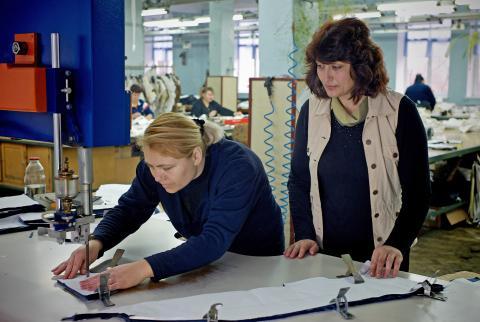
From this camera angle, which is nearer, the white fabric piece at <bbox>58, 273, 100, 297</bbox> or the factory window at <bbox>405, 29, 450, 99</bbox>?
the white fabric piece at <bbox>58, 273, 100, 297</bbox>

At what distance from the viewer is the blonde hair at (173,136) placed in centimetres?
165

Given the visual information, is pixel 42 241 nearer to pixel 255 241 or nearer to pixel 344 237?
pixel 255 241

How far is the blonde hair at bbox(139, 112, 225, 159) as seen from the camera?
1.65 meters

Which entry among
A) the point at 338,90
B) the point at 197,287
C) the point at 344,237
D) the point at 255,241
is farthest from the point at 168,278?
the point at 338,90

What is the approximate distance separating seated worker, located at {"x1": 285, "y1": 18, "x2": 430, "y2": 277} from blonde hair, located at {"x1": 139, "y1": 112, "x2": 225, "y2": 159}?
1.48ft

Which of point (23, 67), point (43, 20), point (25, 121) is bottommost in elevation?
point (25, 121)

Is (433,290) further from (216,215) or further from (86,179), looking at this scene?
(86,179)

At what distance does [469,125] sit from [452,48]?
6982 millimetres

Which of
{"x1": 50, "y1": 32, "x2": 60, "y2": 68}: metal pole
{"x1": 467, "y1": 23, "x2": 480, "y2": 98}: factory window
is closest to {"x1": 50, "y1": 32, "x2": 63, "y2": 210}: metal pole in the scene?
{"x1": 50, "y1": 32, "x2": 60, "y2": 68}: metal pole

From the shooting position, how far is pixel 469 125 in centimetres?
674

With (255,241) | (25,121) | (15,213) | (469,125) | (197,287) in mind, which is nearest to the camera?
(197,287)

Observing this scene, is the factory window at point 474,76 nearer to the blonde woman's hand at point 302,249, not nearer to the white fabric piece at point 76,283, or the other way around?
the blonde woman's hand at point 302,249

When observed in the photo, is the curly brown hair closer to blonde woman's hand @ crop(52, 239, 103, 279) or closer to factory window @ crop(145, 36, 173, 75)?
blonde woman's hand @ crop(52, 239, 103, 279)

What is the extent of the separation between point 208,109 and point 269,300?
23.9 feet
